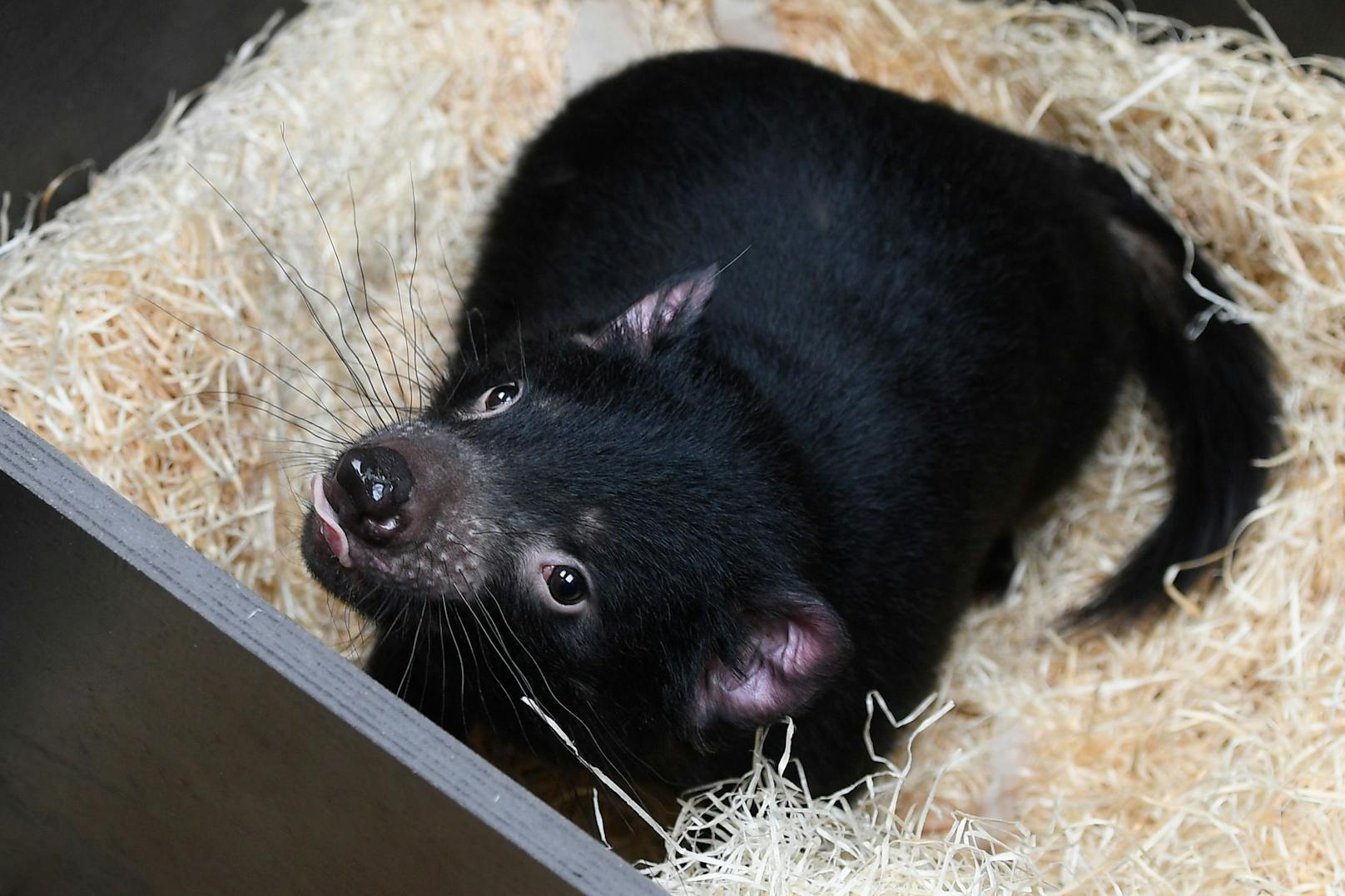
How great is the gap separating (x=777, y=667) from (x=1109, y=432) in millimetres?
1983

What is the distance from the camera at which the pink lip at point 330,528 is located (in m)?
2.24

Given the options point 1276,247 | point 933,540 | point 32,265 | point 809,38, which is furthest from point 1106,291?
point 32,265

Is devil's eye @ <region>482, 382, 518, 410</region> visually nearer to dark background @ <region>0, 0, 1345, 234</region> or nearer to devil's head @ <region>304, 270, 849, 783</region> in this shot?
devil's head @ <region>304, 270, 849, 783</region>

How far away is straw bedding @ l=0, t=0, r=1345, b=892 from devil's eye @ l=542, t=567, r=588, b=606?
498 mm

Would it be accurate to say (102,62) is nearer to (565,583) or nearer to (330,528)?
(330,528)

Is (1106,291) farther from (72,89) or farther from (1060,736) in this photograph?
(72,89)

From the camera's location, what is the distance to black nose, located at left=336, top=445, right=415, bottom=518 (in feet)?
6.98

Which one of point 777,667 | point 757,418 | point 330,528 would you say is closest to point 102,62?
point 330,528

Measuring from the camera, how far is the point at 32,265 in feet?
10.2

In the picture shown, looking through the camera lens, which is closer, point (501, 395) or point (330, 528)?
point (330, 528)

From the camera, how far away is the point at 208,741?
2006mm

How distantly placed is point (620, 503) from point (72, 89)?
6.41 feet

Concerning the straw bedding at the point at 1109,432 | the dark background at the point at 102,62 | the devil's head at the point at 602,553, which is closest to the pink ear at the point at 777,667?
the devil's head at the point at 602,553

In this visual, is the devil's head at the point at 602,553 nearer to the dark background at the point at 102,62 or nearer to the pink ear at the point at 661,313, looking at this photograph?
the pink ear at the point at 661,313
